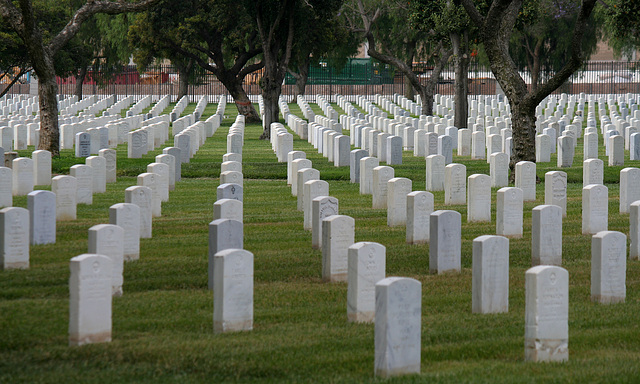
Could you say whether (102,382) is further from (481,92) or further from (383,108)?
(481,92)

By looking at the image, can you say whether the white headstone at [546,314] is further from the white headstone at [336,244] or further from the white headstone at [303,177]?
the white headstone at [303,177]

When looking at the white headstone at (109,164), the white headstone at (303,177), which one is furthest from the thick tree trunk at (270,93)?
the white headstone at (303,177)

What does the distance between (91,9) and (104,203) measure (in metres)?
7.79

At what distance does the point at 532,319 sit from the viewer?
6172mm

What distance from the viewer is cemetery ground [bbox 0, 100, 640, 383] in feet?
19.4

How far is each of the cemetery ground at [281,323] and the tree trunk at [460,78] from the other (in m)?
18.2

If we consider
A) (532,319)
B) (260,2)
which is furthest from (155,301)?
(260,2)

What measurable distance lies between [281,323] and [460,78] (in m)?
25.4

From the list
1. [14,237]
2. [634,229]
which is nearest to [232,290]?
[14,237]

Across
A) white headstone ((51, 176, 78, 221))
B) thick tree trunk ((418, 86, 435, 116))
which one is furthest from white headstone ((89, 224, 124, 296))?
thick tree trunk ((418, 86, 435, 116))

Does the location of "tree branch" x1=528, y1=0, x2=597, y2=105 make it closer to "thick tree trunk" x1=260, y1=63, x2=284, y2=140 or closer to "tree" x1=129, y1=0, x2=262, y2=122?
"thick tree trunk" x1=260, y1=63, x2=284, y2=140

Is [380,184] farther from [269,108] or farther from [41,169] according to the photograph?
[269,108]

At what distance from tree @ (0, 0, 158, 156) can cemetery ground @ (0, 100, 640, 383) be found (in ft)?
29.1

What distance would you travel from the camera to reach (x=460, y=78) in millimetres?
31656
